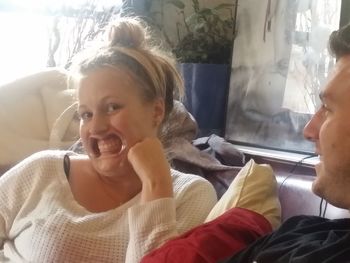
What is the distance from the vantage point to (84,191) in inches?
61.0

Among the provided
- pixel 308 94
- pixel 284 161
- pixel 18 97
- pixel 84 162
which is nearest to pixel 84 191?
pixel 84 162

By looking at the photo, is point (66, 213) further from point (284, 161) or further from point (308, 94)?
point (308, 94)

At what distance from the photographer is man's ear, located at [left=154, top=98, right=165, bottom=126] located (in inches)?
62.7

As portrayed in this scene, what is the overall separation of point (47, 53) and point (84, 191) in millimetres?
1451

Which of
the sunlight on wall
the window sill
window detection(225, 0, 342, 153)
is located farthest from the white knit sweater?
the sunlight on wall

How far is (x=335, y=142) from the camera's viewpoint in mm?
1048

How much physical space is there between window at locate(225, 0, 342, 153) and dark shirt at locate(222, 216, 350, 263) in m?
1.06

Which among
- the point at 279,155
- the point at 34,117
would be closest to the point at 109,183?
the point at 34,117

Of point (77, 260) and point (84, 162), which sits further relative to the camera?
point (84, 162)

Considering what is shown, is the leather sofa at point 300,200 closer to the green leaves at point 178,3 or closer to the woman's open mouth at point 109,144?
the woman's open mouth at point 109,144

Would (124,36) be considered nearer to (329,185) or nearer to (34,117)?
(34,117)

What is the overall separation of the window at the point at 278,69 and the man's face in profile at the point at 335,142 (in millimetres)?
1081

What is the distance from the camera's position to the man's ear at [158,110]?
159 cm

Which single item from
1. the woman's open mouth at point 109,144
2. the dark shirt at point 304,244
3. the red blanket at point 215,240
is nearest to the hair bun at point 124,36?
the woman's open mouth at point 109,144
